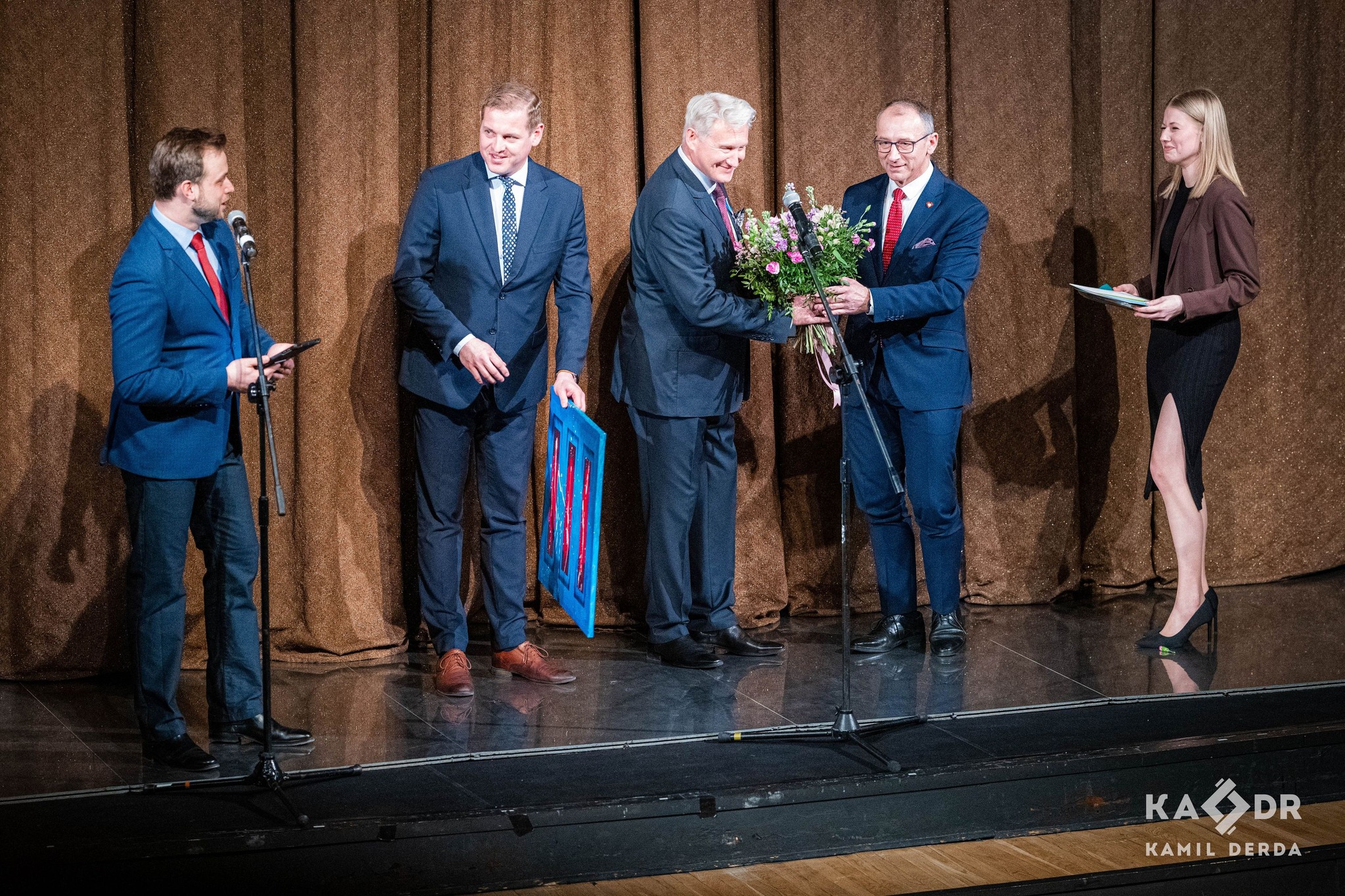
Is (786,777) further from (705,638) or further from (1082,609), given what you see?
(1082,609)

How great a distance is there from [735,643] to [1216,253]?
79.0 inches

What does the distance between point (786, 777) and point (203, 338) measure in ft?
6.16

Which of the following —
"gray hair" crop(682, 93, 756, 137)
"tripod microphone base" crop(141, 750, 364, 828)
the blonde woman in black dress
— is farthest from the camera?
the blonde woman in black dress

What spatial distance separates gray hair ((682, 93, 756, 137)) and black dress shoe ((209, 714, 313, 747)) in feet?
6.99

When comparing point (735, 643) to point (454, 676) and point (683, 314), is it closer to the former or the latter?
point (454, 676)

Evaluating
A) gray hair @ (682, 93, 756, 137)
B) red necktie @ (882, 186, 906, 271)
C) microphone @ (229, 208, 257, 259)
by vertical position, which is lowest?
microphone @ (229, 208, 257, 259)

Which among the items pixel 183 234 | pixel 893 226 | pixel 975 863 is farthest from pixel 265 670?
pixel 893 226

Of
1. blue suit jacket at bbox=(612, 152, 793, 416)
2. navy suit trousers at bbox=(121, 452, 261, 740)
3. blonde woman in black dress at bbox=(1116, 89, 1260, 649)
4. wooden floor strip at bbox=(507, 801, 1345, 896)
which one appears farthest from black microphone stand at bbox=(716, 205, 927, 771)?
navy suit trousers at bbox=(121, 452, 261, 740)

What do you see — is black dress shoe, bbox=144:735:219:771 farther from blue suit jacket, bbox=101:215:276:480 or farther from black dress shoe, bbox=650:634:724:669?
black dress shoe, bbox=650:634:724:669

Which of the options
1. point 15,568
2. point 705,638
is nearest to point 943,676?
point 705,638

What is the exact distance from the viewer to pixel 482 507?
185 inches

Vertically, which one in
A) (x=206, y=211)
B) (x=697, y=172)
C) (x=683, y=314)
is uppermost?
(x=697, y=172)

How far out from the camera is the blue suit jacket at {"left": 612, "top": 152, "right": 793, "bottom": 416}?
4.50 meters

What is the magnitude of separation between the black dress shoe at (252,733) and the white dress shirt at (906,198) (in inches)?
92.1
